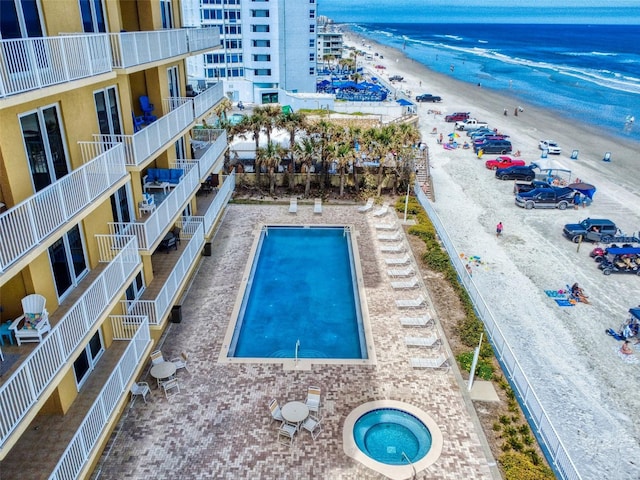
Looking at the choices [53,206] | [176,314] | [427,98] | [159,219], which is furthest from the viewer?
[427,98]

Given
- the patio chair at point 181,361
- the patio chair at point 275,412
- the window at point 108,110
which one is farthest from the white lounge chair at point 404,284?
the window at point 108,110

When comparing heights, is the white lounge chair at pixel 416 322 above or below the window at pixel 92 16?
below

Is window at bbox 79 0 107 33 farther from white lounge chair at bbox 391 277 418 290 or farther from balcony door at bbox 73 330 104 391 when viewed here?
white lounge chair at bbox 391 277 418 290

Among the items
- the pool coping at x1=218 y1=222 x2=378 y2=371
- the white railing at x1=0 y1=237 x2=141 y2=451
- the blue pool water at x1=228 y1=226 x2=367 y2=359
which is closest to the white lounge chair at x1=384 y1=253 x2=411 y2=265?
the pool coping at x1=218 y1=222 x2=378 y2=371

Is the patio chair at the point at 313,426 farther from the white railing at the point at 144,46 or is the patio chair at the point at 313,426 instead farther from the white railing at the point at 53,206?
the white railing at the point at 144,46

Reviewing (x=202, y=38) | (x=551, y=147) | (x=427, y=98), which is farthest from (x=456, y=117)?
(x=202, y=38)

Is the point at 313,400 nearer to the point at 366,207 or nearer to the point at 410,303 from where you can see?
the point at 410,303
